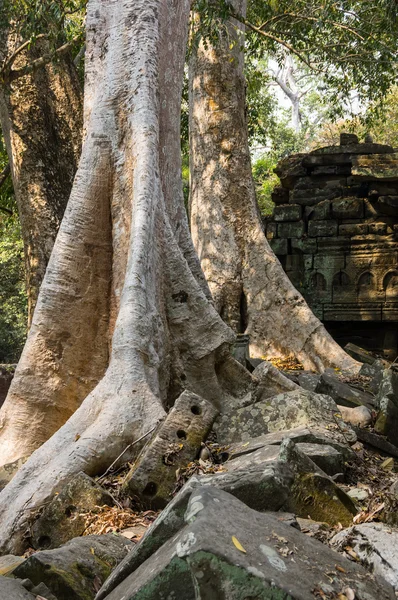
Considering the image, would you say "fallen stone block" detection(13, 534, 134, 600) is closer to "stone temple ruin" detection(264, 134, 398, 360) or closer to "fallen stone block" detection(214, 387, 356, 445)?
"fallen stone block" detection(214, 387, 356, 445)

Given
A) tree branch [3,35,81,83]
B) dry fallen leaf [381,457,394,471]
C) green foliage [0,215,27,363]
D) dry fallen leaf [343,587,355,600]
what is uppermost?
tree branch [3,35,81,83]

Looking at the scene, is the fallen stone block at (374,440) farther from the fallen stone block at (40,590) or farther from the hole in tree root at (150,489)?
the fallen stone block at (40,590)

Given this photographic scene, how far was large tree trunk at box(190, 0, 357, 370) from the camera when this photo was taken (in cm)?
854

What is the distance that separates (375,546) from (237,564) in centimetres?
63

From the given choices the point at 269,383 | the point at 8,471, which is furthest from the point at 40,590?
the point at 269,383

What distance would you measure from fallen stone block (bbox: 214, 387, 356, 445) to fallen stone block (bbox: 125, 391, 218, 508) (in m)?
0.38

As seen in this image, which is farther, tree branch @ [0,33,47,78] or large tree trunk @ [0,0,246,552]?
tree branch @ [0,33,47,78]

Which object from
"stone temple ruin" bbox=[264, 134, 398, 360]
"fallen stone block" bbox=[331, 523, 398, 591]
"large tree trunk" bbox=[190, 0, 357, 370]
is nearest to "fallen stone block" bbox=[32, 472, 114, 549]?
"fallen stone block" bbox=[331, 523, 398, 591]

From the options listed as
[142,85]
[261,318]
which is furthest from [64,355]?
[261,318]

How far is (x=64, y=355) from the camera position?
14.9 feet

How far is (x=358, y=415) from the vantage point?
458cm

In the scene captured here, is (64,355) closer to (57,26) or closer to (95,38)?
(95,38)

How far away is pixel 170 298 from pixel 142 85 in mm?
1538

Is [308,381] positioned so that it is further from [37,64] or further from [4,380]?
[37,64]
